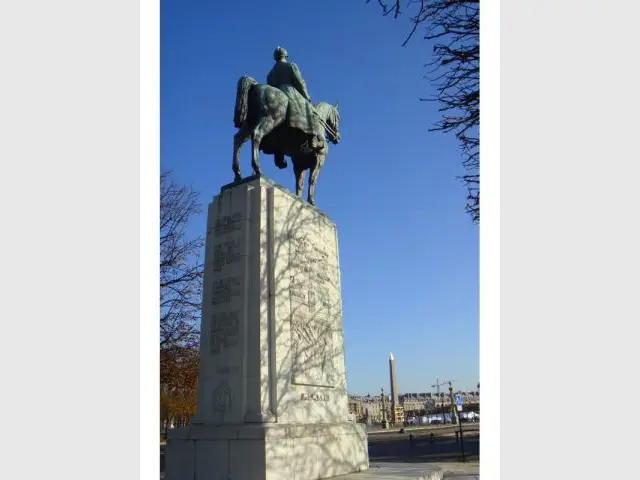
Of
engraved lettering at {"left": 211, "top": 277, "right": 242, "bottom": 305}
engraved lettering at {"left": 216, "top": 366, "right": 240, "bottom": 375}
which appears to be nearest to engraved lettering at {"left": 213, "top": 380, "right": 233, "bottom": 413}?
engraved lettering at {"left": 216, "top": 366, "right": 240, "bottom": 375}

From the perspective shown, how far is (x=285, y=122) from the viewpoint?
9492 millimetres

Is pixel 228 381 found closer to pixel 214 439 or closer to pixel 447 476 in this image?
pixel 214 439

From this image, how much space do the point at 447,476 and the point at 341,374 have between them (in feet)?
9.91

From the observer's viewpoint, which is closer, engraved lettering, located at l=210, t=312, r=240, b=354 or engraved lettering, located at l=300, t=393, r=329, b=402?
engraved lettering, located at l=210, t=312, r=240, b=354

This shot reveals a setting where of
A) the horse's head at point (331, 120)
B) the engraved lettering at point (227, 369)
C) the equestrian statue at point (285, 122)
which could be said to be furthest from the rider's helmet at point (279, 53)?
the engraved lettering at point (227, 369)

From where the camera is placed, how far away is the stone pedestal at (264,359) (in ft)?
23.5

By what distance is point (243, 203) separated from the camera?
8.45m

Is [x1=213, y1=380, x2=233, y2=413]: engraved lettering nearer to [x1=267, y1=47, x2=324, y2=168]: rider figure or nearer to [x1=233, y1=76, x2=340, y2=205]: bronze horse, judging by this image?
[x1=233, y1=76, x2=340, y2=205]: bronze horse

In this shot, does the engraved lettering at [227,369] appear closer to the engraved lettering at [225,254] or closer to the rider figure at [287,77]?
the engraved lettering at [225,254]

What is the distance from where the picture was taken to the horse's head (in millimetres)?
10797

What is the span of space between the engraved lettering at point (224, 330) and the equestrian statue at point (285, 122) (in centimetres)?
221

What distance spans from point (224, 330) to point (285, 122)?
366 centimetres

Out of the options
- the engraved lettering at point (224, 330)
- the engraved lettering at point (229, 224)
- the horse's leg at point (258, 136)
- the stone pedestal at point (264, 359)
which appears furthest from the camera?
the horse's leg at point (258, 136)
